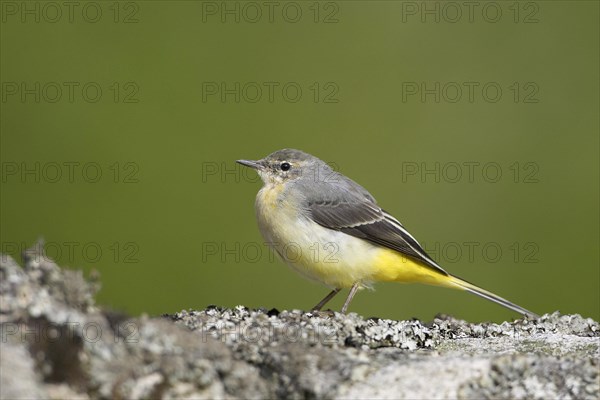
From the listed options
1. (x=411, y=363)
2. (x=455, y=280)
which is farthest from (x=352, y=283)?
(x=411, y=363)

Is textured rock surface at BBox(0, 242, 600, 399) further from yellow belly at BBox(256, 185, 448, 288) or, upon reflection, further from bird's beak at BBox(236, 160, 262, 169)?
bird's beak at BBox(236, 160, 262, 169)

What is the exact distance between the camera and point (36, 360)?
247 centimetres

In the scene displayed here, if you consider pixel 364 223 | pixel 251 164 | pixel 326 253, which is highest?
pixel 251 164

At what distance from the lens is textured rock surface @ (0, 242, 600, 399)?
8.11ft

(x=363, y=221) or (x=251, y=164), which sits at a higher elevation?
(x=251, y=164)

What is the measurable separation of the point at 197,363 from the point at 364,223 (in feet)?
11.0

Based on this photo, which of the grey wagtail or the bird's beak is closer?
the grey wagtail

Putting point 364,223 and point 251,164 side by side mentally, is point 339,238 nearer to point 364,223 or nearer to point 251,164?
point 364,223

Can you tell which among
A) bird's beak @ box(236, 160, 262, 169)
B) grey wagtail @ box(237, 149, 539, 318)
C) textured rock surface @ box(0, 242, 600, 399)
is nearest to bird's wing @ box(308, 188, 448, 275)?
grey wagtail @ box(237, 149, 539, 318)

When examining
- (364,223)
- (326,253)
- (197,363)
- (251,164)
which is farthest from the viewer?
(251,164)

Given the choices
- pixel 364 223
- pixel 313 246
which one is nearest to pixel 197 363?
pixel 313 246

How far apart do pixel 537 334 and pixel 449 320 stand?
0.70 metres

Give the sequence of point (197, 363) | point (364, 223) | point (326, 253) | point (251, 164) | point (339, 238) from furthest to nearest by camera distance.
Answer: point (251, 164), point (364, 223), point (339, 238), point (326, 253), point (197, 363)

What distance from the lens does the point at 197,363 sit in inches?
102
